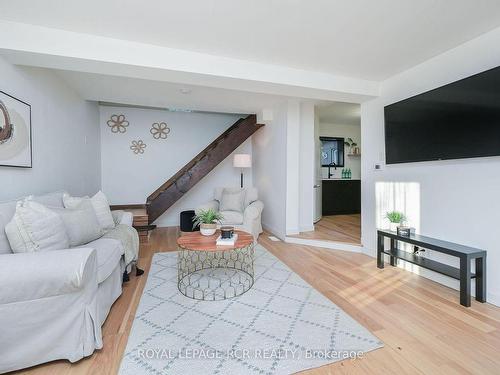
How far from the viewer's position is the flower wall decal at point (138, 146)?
5.18 meters

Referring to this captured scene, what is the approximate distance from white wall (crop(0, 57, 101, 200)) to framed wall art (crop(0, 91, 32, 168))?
72 mm

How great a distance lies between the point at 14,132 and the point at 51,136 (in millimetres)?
716

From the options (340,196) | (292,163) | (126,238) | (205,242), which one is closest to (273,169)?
(292,163)

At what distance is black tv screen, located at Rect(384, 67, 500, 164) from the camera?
209cm

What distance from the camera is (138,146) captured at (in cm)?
521

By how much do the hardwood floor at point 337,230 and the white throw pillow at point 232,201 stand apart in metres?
1.13

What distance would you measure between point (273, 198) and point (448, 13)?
332 cm

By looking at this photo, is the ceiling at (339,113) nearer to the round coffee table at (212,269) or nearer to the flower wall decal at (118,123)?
the round coffee table at (212,269)

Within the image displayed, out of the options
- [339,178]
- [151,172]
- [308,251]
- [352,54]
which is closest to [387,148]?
[352,54]

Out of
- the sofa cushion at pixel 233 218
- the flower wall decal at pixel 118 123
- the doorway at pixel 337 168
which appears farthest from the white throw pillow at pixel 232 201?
the flower wall decal at pixel 118 123

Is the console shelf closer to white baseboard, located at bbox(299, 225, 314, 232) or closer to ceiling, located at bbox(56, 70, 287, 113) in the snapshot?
white baseboard, located at bbox(299, 225, 314, 232)

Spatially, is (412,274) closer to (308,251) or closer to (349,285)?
(349,285)

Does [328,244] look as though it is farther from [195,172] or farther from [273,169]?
[195,172]

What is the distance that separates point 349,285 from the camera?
2.55 meters
